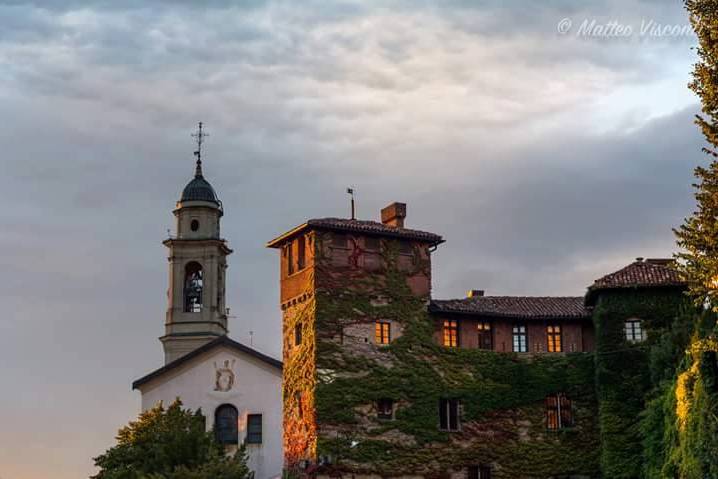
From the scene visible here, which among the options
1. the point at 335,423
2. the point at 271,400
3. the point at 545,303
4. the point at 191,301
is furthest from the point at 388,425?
the point at 191,301

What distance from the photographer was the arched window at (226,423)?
6169 centimetres

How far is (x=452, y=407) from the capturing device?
50281 millimetres

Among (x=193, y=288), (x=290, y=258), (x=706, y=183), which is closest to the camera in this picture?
(x=706, y=183)

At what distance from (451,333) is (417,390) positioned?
10.5 ft

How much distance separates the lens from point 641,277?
49.8 meters

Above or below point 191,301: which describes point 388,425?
below

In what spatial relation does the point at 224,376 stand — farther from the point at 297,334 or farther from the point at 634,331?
the point at 634,331

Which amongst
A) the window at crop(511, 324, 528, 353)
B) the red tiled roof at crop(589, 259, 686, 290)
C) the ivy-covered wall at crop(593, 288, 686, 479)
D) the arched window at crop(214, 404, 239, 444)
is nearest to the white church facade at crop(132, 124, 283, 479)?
the arched window at crop(214, 404, 239, 444)

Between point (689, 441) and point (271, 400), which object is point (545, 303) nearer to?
point (689, 441)

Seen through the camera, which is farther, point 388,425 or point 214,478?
point 388,425

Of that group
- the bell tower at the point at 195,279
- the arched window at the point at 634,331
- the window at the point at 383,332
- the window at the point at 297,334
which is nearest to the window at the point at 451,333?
the window at the point at 383,332

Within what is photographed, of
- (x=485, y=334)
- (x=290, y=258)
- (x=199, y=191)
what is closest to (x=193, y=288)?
(x=199, y=191)

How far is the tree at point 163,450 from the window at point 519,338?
41.0ft

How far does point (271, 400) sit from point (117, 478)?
1610 centimetres
